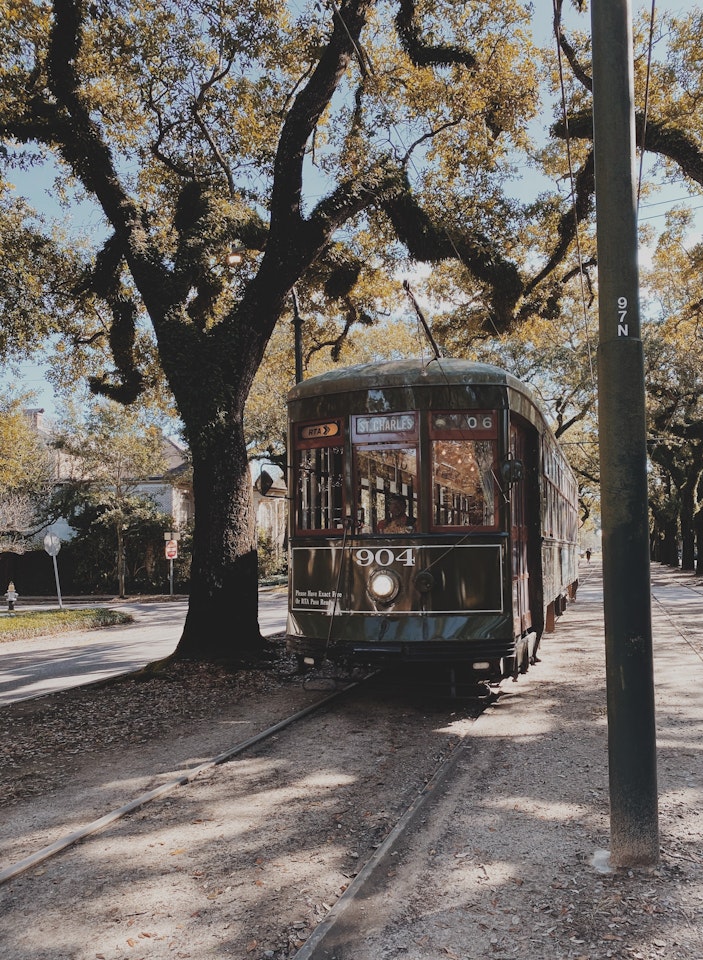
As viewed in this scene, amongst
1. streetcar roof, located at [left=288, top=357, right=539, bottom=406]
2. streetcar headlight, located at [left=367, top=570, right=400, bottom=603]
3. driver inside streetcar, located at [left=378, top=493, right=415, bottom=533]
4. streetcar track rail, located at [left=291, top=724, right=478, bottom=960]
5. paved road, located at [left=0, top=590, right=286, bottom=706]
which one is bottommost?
paved road, located at [left=0, top=590, right=286, bottom=706]

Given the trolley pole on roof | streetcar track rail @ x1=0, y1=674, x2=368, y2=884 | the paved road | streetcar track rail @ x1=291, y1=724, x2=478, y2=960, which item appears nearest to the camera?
streetcar track rail @ x1=291, y1=724, x2=478, y2=960

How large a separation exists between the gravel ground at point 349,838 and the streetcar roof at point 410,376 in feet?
10.9

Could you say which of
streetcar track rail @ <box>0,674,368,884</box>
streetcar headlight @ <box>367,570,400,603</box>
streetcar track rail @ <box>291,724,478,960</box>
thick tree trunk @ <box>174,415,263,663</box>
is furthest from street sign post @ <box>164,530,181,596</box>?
streetcar track rail @ <box>291,724,478,960</box>

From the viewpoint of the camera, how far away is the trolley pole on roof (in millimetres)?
3873

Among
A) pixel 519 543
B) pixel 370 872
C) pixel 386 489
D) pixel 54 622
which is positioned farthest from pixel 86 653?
pixel 370 872

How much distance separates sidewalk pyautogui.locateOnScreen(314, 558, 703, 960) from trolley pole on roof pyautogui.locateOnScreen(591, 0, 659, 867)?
37cm

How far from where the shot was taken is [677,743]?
20.9 feet

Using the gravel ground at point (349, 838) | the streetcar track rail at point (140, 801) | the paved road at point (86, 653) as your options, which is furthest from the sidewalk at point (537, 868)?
the paved road at point (86, 653)

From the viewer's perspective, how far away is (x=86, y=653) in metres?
15.2

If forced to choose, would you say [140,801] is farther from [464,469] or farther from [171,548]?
[171,548]

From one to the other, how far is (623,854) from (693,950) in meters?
0.75

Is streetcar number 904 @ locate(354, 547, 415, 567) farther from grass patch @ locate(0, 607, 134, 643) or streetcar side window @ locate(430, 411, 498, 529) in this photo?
grass patch @ locate(0, 607, 134, 643)

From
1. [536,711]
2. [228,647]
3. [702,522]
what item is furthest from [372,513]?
[702,522]

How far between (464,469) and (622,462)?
11.9ft
